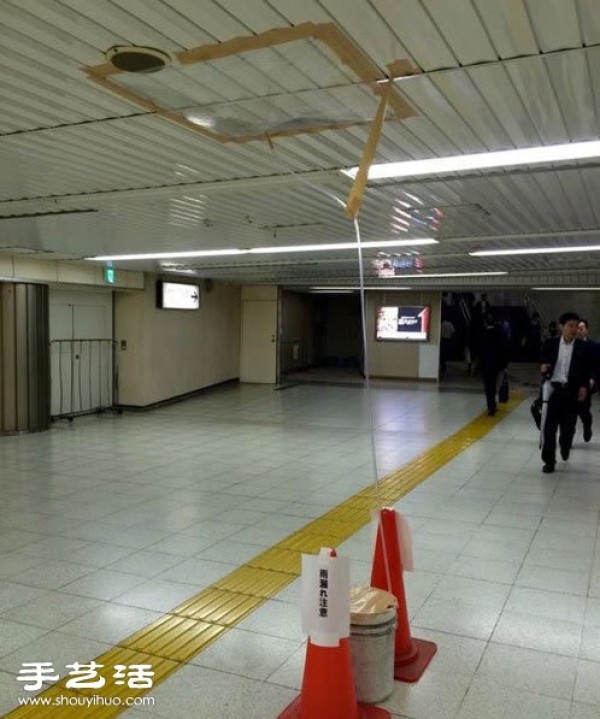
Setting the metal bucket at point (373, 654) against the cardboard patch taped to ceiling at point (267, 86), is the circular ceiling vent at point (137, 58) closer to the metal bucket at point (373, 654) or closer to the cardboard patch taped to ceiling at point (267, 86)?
the cardboard patch taped to ceiling at point (267, 86)

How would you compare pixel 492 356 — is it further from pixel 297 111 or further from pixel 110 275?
pixel 297 111

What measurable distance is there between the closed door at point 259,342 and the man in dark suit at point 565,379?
8968 millimetres

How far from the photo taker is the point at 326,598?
2.25 metres

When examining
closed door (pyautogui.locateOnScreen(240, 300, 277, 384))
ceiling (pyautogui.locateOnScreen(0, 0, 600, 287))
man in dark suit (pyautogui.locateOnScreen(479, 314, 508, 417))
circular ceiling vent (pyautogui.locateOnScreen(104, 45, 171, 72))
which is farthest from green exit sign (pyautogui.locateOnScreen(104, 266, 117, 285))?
circular ceiling vent (pyautogui.locateOnScreen(104, 45, 171, 72))

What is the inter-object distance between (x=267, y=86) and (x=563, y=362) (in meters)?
5.00

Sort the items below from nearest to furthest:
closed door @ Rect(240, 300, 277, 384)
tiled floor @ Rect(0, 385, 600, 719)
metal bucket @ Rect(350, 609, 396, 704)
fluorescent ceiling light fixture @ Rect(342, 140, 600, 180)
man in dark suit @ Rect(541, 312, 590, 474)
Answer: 1. metal bucket @ Rect(350, 609, 396, 704)
2. tiled floor @ Rect(0, 385, 600, 719)
3. fluorescent ceiling light fixture @ Rect(342, 140, 600, 180)
4. man in dark suit @ Rect(541, 312, 590, 474)
5. closed door @ Rect(240, 300, 277, 384)

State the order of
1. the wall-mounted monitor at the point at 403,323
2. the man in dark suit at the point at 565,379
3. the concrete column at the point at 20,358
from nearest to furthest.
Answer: the man in dark suit at the point at 565,379 → the concrete column at the point at 20,358 → the wall-mounted monitor at the point at 403,323

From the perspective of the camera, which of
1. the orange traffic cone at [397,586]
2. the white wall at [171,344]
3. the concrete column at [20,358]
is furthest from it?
the white wall at [171,344]

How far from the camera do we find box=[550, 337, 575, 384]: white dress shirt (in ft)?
21.4

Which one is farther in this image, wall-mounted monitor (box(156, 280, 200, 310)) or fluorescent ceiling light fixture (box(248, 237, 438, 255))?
wall-mounted monitor (box(156, 280, 200, 310))

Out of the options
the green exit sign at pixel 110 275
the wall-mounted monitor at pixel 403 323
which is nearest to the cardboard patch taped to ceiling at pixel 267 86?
the green exit sign at pixel 110 275

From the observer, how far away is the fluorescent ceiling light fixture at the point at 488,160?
351 cm

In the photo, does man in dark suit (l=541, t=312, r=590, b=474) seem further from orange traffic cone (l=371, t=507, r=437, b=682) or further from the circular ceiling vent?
the circular ceiling vent

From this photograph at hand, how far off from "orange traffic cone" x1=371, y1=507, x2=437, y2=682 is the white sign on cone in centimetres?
65
